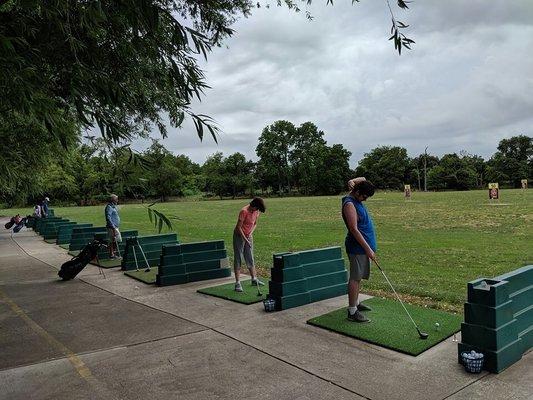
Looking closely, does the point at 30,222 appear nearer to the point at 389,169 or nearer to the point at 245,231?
the point at 245,231

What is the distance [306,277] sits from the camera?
7410 mm

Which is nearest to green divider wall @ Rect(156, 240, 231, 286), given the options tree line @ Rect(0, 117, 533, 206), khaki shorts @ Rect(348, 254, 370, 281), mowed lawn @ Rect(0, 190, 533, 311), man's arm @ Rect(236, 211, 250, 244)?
mowed lawn @ Rect(0, 190, 533, 311)

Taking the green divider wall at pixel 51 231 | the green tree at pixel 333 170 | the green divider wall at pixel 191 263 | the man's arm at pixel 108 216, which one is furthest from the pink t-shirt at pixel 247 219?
the green tree at pixel 333 170

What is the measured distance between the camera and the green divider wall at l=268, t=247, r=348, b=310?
7.04 m

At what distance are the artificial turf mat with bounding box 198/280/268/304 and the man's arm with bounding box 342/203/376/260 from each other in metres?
2.48

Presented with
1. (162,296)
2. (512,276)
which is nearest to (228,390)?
(512,276)

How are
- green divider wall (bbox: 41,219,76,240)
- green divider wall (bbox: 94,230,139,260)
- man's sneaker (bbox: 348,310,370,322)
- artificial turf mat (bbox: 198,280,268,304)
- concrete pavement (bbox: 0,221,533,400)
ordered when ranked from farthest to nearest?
green divider wall (bbox: 41,219,76,240), green divider wall (bbox: 94,230,139,260), artificial turf mat (bbox: 198,280,268,304), man's sneaker (bbox: 348,310,370,322), concrete pavement (bbox: 0,221,533,400)

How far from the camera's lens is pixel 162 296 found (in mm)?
8445

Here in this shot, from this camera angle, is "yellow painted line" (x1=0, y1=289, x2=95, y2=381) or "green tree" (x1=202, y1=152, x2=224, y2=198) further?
"green tree" (x1=202, y1=152, x2=224, y2=198)

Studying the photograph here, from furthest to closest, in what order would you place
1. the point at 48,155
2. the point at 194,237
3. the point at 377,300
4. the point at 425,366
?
the point at 194,237
the point at 48,155
the point at 377,300
the point at 425,366

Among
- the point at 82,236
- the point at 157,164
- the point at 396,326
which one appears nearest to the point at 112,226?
the point at 82,236

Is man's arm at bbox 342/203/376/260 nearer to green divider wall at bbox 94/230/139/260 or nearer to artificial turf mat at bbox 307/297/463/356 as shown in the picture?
artificial turf mat at bbox 307/297/463/356

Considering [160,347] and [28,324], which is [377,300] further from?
[28,324]

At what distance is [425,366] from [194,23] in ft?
18.3
